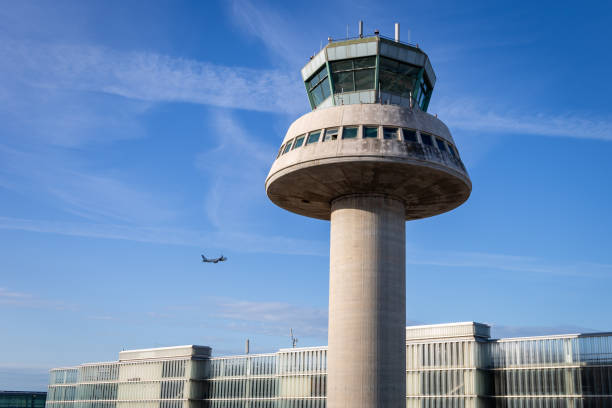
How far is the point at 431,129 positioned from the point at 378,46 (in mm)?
6514

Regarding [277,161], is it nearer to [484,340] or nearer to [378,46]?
[378,46]

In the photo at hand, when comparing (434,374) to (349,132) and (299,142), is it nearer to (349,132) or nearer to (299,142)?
(299,142)

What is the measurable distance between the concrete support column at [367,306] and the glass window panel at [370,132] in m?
4.30

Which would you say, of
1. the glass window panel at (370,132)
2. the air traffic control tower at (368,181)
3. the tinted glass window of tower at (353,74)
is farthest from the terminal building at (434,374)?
the tinted glass window of tower at (353,74)

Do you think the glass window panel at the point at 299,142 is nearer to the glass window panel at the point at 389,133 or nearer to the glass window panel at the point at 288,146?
the glass window panel at the point at 288,146

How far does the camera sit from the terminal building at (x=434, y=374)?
68.0m

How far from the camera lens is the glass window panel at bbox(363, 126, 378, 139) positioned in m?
42.4

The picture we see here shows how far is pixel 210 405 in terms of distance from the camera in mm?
105438

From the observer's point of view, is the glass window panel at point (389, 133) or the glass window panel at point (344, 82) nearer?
the glass window panel at point (389, 133)

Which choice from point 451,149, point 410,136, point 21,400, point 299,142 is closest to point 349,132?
point 299,142

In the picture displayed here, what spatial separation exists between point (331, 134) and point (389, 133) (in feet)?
11.9

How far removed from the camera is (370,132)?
42656 mm

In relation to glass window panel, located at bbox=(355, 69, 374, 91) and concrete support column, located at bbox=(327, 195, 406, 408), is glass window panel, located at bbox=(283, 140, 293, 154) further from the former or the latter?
glass window panel, located at bbox=(355, 69, 374, 91)

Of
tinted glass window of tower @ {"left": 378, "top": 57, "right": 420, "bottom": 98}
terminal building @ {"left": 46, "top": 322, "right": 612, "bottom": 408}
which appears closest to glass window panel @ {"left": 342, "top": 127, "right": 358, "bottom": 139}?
tinted glass window of tower @ {"left": 378, "top": 57, "right": 420, "bottom": 98}
